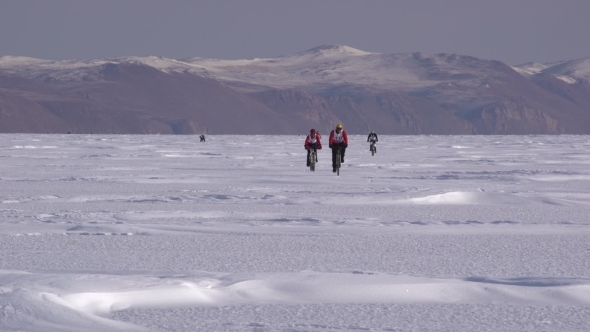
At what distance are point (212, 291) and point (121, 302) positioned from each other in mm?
559

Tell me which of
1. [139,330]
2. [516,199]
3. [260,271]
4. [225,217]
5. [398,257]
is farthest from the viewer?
[516,199]

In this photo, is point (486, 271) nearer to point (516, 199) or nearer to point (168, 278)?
point (168, 278)

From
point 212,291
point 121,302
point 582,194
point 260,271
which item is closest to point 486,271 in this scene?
point 260,271

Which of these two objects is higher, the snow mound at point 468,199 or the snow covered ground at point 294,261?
the snow covered ground at point 294,261

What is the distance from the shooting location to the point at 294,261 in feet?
22.7

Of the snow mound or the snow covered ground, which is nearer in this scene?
the snow covered ground

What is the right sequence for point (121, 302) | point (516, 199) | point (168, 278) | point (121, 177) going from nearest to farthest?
point (121, 302) → point (168, 278) → point (516, 199) → point (121, 177)

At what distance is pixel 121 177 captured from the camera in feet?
62.8

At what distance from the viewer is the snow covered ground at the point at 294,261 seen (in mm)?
4758

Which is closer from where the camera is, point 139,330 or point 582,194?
point 139,330

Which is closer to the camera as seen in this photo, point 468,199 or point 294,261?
point 294,261

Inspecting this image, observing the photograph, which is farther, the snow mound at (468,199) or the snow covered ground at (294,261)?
the snow mound at (468,199)

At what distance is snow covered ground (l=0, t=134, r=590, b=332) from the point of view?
4758mm

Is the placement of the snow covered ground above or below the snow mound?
above
